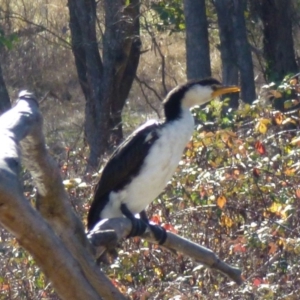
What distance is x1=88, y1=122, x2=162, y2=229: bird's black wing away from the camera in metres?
4.46

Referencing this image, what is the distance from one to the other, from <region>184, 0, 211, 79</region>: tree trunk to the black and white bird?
5.43 meters

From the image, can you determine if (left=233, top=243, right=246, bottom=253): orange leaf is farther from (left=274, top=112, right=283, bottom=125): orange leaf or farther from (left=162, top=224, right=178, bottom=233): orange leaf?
(left=274, top=112, right=283, bottom=125): orange leaf

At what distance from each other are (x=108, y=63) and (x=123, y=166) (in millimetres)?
5400

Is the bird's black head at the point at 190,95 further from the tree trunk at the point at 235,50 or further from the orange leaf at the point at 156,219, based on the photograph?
the tree trunk at the point at 235,50

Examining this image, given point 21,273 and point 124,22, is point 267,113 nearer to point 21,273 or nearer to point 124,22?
point 21,273

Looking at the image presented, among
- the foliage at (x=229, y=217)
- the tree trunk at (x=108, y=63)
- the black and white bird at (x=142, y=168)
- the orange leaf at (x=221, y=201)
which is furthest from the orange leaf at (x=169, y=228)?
the tree trunk at (x=108, y=63)

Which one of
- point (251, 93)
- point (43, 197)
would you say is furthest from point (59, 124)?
point (43, 197)

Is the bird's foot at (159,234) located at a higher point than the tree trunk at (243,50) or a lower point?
lower

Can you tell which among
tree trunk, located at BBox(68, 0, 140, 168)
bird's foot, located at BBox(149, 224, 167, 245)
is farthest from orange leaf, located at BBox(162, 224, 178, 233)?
tree trunk, located at BBox(68, 0, 140, 168)

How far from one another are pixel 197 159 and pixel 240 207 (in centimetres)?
71

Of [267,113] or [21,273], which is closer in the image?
[21,273]

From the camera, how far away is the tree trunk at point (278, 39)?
11.0 meters

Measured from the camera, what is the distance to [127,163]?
4488mm

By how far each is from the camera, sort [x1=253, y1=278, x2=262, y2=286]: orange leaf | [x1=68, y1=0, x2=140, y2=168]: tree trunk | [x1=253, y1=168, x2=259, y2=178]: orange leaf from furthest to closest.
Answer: [x1=68, y1=0, x2=140, y2=168]: tree trunk < [x1=253, y1=168, x2=259, y2=178]: orange leaf < [x1=253, y1=278, x2=262, y2=286]: orange leaf
